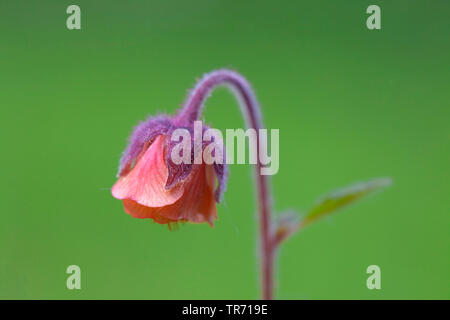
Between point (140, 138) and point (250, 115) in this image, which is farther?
point (250, 115)

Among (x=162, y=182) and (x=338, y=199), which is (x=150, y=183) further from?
(x=338, y=199)

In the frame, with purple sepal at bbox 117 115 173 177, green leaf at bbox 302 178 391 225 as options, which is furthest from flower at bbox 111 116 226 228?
green leaf at bbox 302 178 391 225

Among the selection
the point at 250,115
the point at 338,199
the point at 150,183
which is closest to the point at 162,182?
the point at 150,183

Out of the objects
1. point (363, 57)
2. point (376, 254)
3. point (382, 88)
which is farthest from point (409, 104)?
point (376, 254)

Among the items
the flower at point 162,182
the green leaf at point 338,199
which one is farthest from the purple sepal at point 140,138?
the green leaf at point 338,199

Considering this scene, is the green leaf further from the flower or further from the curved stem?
the flower

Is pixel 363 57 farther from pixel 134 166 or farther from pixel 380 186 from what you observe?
pixel 134 166

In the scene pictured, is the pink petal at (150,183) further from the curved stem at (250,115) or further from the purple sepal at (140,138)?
the curved stem at (250,115)
